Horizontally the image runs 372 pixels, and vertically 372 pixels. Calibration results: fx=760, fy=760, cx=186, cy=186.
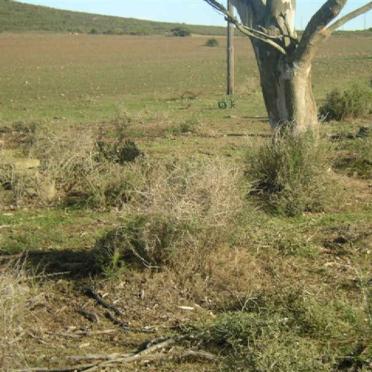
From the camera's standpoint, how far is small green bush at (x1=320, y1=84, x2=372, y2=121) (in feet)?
50.8

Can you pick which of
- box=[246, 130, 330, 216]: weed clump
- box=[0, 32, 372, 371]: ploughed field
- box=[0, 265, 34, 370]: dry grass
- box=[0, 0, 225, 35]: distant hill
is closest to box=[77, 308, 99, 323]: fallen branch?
box=[0, 32, 372, 371]: ploughed field

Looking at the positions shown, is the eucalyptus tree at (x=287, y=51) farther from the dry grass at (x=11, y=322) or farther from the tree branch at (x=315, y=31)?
the dry grass at (x=11, y=322)

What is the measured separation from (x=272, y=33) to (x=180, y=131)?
4.77m

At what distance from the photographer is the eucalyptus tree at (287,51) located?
368 inches

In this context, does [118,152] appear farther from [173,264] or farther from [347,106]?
[347,106]

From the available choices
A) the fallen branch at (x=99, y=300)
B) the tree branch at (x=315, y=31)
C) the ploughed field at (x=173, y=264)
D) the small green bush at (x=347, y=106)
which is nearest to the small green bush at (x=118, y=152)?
the ploughed field at (x=173, y=264)

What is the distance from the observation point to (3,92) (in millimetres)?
27234

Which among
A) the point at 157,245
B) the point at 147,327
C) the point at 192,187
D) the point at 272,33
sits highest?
the point at 272,33

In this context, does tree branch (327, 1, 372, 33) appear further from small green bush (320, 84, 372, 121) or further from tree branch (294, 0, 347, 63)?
small green bush (320, 84, 372, 121)

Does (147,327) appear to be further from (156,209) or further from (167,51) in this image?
(167,51)

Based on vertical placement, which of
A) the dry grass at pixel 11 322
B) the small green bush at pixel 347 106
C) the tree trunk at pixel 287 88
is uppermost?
the tree trunk at pixel 287 88

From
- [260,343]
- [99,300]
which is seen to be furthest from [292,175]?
[260,343]

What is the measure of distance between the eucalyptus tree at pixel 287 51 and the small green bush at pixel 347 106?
5619 millimetres

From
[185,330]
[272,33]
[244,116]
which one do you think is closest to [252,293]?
[185,330]
